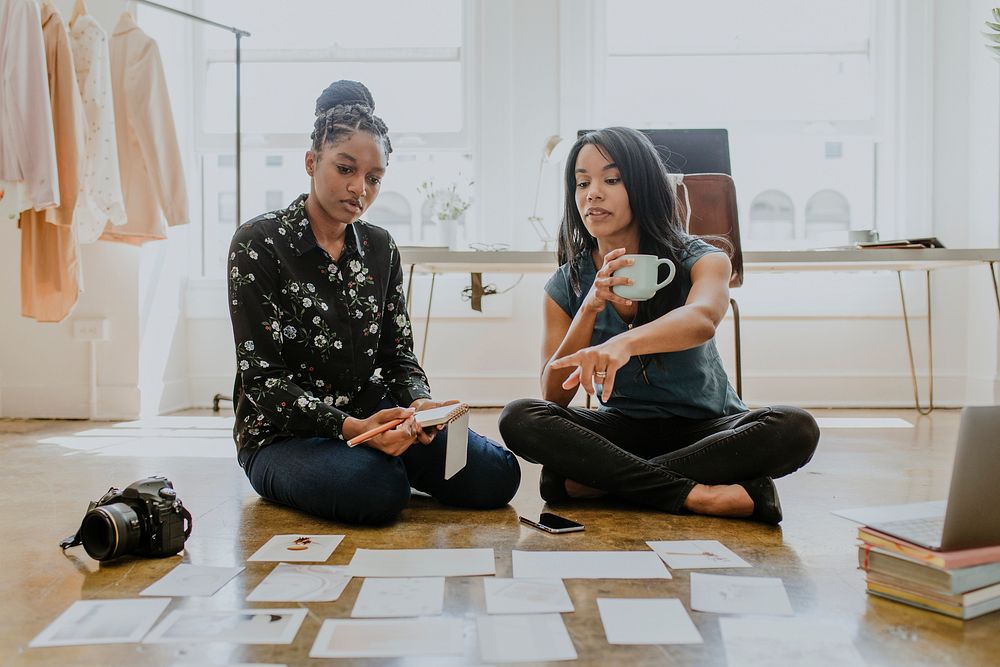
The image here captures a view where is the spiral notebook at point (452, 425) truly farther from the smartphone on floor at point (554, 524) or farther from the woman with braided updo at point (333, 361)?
the smartphone on floor at point (554, 524)

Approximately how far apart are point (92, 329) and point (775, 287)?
10.1 ft

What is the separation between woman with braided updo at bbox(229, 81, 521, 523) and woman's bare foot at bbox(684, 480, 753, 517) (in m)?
0.39

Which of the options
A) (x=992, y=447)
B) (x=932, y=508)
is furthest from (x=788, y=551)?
(x=992, y=447)

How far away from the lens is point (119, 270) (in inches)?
145

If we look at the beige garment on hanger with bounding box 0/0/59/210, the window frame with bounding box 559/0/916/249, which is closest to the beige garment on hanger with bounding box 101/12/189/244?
the beige garment on hanger with bounding box 0/0/59/210

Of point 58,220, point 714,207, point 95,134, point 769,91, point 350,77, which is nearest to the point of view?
point 714,207

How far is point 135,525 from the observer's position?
144cm

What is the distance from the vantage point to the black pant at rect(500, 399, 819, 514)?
5.65 feet

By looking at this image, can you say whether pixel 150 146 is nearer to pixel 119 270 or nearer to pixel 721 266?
pixel 119 270

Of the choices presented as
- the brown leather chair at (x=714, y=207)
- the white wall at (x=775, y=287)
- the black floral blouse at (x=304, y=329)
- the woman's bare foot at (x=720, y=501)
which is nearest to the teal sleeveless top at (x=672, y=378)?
the woman's bare foot at (x=720, y=501)

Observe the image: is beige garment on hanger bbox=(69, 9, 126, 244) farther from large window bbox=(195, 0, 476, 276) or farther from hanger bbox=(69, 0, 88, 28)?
large window bbox=(195, 0, 476, 276)

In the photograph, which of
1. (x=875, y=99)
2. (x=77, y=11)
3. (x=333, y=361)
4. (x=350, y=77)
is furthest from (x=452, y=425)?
(x=875, y=99)

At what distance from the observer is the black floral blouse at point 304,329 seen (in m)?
1.71

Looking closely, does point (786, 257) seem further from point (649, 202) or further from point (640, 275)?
point (640, 275)
